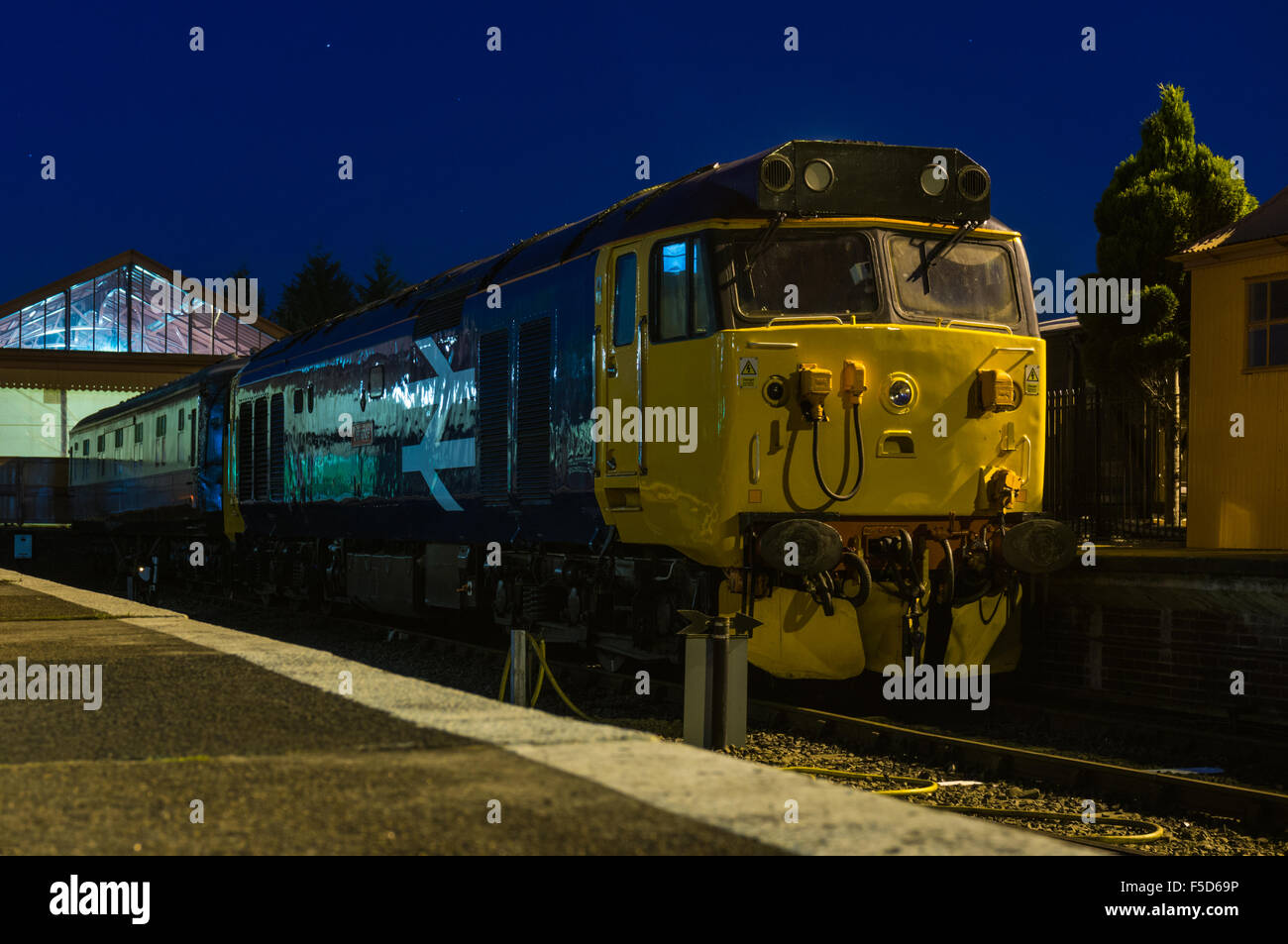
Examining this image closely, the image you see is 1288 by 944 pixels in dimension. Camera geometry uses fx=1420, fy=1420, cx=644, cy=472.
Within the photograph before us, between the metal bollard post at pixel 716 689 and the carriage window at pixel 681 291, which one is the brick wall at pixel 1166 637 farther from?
the carriage window at pixel 681 291

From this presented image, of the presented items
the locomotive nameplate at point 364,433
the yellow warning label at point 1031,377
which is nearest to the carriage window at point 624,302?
the yellow warning label at point 1031,377

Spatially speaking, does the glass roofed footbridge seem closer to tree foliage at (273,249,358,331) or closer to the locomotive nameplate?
the locomotive nameplate

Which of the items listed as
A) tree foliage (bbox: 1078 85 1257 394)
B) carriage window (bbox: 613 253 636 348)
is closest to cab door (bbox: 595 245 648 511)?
carriage window (bbox: 613 253 636 348)

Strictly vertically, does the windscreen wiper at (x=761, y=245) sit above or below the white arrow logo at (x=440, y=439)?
above

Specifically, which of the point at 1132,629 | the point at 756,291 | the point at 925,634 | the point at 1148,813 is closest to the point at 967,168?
the point at 756,291

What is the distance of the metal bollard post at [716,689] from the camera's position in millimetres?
8297

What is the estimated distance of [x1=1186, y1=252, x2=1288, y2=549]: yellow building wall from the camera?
1470 centimetres

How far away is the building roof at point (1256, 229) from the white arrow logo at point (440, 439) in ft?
27.1

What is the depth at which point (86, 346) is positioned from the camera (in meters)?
39.8

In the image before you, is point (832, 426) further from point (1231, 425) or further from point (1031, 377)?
point (1231, 425)

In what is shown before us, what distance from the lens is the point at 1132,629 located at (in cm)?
1141

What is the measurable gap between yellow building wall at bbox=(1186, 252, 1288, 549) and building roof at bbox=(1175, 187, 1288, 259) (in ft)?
0.81
